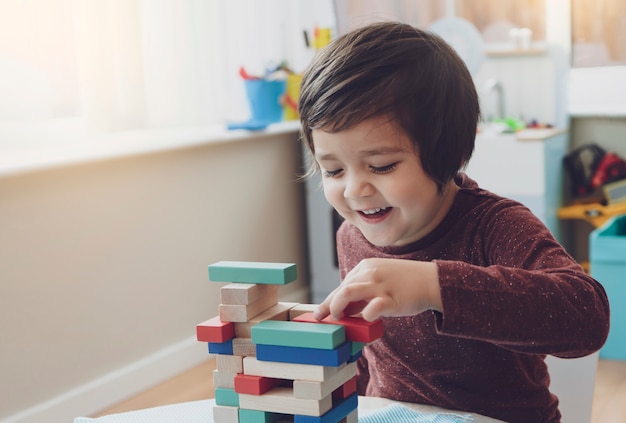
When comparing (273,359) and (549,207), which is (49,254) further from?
(549,207)

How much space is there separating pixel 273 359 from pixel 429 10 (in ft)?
8.25

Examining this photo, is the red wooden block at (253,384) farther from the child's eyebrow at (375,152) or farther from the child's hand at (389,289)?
the child's eyebrow at (375,152)

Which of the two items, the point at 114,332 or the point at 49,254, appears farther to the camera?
the point at 114,332

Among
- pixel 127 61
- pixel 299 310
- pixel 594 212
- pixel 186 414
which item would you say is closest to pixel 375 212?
pixel 299 310

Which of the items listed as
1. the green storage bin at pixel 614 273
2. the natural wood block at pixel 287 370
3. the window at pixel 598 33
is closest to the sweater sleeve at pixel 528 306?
the natural wood block at pixel 287 370

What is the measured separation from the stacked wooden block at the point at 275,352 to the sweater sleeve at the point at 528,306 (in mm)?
72

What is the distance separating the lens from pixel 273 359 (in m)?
0.65

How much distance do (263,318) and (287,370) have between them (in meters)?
0.06

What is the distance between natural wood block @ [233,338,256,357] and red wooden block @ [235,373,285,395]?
0.02 metres

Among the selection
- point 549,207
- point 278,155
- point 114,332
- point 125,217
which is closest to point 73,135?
point 125,217

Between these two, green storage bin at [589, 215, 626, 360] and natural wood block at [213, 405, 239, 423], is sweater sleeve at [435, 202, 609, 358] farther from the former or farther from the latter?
green storage bin at [589, 215, 626, 360]

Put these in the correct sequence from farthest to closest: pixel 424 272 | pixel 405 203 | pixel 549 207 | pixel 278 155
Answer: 1. pixel 278 155
2. pixel 549 207
3. pixel 405 203
4. pixel 424 272

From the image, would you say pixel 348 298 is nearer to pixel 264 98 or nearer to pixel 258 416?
pixel 258 416

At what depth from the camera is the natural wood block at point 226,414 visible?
689mm
